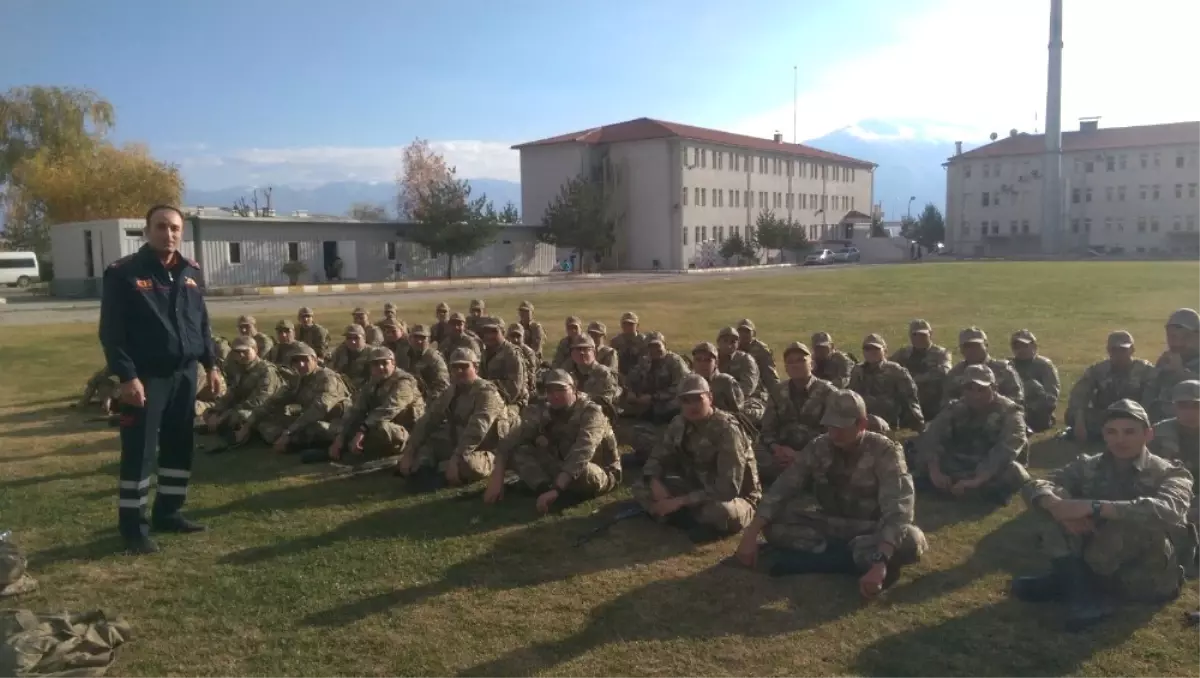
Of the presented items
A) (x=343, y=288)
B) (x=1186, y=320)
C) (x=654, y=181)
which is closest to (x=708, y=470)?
(x=1186, y=320)

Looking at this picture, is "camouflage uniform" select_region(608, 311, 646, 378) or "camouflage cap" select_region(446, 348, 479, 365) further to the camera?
"camouflage uniform" select_region(608, 311, 646, 378)

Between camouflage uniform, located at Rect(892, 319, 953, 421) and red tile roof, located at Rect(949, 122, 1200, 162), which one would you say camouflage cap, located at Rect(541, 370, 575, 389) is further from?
red tile roof, located at Rect(949, 122, 1200, 162)

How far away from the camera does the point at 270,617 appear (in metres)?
5.54

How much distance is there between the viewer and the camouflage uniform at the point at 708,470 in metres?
6.79

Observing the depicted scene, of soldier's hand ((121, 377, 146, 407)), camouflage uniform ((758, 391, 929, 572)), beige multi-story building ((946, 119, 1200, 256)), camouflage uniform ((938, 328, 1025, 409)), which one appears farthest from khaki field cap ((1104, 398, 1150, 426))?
beige multi-story building ((946, 119, 1200, 256))

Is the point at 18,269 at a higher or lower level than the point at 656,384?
higher

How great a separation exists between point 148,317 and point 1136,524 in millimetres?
6499

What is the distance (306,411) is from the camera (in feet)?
32.0

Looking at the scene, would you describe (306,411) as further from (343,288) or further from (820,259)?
(820,259)

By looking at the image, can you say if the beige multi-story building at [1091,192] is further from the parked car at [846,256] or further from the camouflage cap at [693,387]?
the camouflage cap at [693,387]

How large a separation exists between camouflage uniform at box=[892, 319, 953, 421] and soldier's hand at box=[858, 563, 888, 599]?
210 inches

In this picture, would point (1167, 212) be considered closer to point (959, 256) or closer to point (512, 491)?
point (959, 256)

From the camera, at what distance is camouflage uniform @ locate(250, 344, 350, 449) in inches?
382

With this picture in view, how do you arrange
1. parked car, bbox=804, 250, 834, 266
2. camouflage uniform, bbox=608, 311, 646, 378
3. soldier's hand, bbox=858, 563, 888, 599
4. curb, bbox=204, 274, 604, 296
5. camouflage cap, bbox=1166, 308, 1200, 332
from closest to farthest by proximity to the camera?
1. soldier's hand, bbox=858, 563, 888, 599
2. camouflage cap, bbox=1166, 308, 1200, 332
3. camouflage uniform, bbox=608, 311, 646, 378
4. curb, bbox=204, 274, 604, 296
5. parked car, bbox=804, 250, 834, 266
